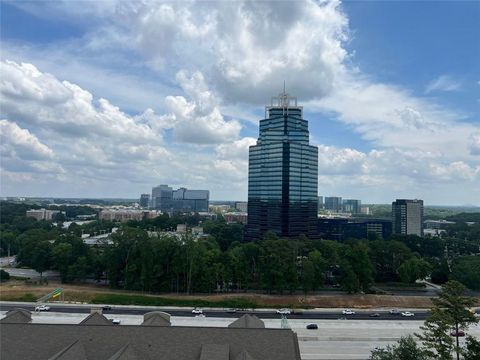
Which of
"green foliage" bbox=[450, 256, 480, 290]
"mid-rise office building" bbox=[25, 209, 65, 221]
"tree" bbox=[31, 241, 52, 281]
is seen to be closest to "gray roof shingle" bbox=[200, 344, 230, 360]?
"green foliage" bbox=[450, 256, 480, 290]

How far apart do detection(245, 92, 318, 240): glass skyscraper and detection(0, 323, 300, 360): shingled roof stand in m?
76.5

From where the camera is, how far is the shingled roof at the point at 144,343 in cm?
2231

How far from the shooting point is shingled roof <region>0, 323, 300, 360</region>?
22.3m

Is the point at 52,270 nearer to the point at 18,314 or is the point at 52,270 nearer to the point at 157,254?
the point at 157,254

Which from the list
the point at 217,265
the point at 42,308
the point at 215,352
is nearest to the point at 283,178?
the point at 217,265

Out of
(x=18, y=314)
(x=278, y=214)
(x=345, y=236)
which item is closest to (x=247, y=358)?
(x=18, y=314)

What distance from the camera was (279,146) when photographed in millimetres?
102562

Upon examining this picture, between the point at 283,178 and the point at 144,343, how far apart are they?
8063cm

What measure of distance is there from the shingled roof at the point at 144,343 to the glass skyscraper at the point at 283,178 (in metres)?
76.5

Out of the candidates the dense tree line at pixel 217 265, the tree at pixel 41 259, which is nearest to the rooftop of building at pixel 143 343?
the dense tree line at pixel 217 265

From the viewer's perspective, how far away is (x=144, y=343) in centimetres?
2294

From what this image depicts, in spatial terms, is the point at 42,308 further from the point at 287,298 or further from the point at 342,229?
the point at 342,229

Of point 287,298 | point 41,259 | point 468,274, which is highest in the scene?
point 468,274

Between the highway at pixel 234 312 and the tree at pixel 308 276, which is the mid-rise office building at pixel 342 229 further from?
the highway at pixel 234 312
